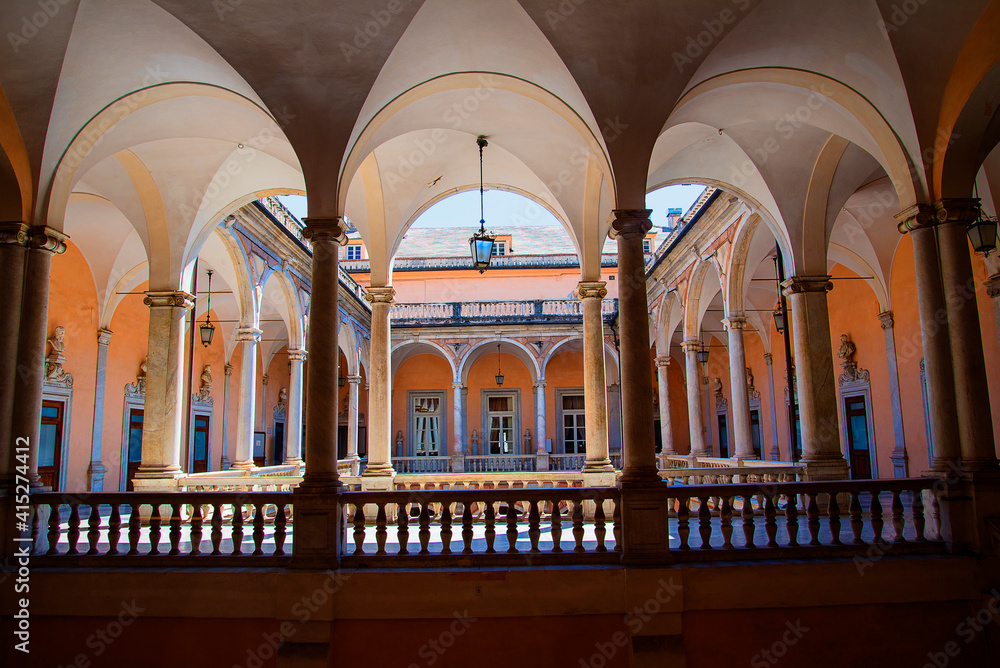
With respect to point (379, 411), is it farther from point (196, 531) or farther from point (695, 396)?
point (695, 396)

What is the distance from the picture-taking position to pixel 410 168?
33.3 ft

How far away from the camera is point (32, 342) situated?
23.4 feet

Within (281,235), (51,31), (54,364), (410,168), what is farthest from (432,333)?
(51,31)

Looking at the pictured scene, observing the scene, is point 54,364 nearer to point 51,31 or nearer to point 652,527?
point 51,31

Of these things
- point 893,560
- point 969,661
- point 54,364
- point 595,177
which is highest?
point 595,177

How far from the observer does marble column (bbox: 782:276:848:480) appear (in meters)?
9.65

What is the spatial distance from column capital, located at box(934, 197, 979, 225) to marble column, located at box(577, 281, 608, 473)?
4.59m

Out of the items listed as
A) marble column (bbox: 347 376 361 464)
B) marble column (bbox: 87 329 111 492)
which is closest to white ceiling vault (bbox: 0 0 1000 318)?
marble column (bbox: 87 329 111 492)

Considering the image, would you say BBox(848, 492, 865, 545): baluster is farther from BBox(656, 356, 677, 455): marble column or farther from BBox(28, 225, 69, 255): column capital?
BBox(656, 356, 677, 455): marble column

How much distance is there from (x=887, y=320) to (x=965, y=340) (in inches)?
328

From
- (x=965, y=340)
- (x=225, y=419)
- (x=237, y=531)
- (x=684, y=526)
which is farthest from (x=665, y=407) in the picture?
(x=237, y=531)

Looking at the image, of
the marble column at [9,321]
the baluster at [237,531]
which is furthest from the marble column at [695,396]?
the marble column at [9,321]

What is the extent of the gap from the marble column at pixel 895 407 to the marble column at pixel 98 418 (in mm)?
17027

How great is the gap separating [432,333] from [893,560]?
1957 centimetres
